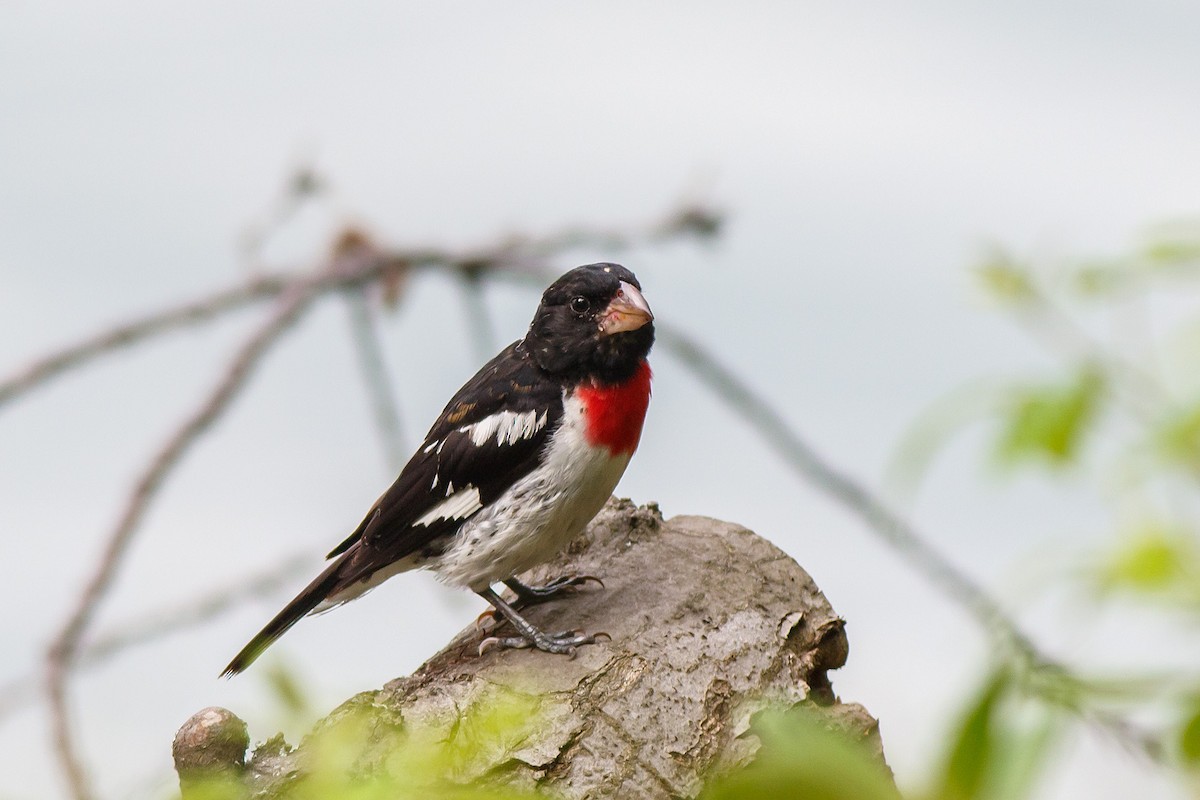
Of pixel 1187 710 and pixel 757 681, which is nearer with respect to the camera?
pixel 1187 710

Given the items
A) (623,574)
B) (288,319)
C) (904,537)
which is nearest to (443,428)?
(623,574)

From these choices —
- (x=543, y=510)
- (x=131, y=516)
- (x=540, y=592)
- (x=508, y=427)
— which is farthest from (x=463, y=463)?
(x=131, y=516)

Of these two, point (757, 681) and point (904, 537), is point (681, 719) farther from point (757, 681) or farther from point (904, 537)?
point (904, 537)

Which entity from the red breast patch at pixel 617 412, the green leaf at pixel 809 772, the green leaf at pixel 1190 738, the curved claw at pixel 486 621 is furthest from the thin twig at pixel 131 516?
the green leaf at pixel 1190 738

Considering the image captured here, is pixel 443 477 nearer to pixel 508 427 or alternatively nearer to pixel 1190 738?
pixel 508 427

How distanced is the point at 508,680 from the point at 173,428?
1.41 m

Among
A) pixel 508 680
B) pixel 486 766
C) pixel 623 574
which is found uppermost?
pixel 623 574

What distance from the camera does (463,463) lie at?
15.5 ft

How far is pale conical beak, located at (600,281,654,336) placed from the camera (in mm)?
4656

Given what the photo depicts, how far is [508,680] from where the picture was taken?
4160 mm

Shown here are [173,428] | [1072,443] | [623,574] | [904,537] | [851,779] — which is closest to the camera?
[851,779]

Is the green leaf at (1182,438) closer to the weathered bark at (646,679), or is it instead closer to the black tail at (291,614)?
the weathered bark at (646,679)

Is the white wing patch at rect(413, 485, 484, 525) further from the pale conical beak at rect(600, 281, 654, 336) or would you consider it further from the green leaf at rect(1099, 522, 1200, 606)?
the green leaf at rect(1099, 522, 1200, 606)

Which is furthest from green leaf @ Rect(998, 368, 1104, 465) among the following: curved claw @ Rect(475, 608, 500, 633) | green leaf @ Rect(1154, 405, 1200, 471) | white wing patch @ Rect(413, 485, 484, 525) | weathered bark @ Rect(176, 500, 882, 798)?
curved claw @ Rect(475, 608, 500, 633)
